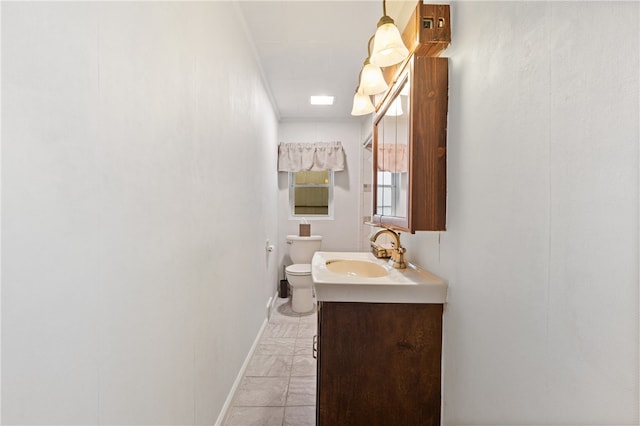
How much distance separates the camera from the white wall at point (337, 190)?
3859mm

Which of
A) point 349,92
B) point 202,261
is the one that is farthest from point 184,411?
point 349,92

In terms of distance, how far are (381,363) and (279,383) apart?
992 mm

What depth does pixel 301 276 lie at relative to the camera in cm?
312

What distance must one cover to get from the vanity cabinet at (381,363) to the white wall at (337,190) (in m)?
2.58

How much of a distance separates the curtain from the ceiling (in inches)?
31.5

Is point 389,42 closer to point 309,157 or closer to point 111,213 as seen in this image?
point 111,213

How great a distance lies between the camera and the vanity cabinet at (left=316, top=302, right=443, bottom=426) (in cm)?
125

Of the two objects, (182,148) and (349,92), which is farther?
(349,92)

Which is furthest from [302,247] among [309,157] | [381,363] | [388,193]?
[381,363]

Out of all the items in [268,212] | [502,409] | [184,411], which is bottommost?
[184,411]

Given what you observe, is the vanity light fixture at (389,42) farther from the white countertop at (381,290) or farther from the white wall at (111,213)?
the white countertop at (381,290)

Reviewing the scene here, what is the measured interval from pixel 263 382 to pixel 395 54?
208 centimetres

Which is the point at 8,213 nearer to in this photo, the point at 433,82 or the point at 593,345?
the point at 593,345

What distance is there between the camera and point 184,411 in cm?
110
